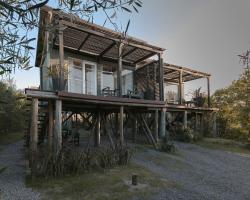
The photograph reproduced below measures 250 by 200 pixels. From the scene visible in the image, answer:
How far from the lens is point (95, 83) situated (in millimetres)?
15461

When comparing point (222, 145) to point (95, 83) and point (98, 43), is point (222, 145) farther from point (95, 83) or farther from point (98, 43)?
point (98, 43)

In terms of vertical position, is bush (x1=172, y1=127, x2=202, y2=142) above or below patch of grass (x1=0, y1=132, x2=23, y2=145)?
above

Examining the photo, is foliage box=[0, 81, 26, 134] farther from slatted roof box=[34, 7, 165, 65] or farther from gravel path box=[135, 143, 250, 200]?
gravel path box=[135, 143, 250, 200]

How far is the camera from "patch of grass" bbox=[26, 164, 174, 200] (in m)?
6.57

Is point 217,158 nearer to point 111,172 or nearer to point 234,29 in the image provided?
point 111,172

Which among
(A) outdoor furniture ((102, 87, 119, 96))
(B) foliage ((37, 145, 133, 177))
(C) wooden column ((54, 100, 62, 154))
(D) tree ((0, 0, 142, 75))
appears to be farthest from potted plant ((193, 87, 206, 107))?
(D) tree ((0, 0, 142, 75))

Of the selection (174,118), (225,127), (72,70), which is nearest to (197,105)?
(174,118)

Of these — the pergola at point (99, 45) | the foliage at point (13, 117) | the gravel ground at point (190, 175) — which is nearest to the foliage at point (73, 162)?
the gravel ground at point (190, 175)

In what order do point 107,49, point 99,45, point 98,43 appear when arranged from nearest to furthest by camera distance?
1. point 98,43
2. point 99,45
3. point 107,49

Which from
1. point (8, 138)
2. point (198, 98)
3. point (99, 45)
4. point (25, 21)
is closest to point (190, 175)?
point (99, 45)

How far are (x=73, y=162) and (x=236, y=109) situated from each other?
44.9ft

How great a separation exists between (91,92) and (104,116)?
5.29 ft

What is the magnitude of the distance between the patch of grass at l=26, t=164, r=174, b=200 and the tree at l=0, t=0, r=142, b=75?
16.2 feet

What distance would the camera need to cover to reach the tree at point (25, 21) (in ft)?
6.93
